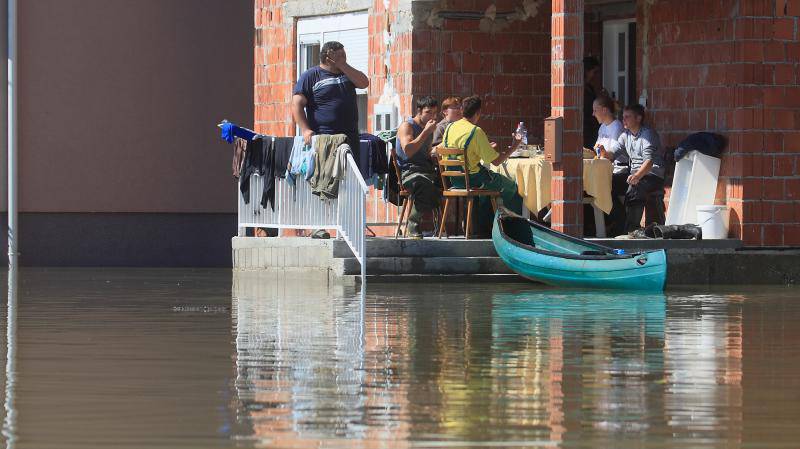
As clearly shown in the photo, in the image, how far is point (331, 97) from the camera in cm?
1780

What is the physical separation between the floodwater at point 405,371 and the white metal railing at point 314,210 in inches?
37.1

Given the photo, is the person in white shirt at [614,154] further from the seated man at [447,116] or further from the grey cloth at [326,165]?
the grey cloth at [326,165]

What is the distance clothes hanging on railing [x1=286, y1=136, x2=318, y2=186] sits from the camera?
17.8 metres

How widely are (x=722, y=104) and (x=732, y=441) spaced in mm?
11426

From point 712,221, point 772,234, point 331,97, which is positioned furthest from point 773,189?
point 331,97

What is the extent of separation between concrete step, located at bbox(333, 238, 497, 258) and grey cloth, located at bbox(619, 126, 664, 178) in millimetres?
1834

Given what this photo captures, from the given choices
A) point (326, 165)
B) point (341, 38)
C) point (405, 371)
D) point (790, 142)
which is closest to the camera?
point (405, 371)

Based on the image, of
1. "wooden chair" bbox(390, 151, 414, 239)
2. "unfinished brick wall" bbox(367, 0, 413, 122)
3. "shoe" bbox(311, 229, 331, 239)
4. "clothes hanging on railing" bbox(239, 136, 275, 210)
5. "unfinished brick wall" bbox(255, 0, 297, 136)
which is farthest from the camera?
"unfinished brick wall" bbox(255, 0, 297, 136)

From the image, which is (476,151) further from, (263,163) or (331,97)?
(263,163)

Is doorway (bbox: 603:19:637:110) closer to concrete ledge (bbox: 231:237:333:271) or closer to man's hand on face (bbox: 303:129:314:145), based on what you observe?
concrete ledge (bbox: 231:237:333:271)

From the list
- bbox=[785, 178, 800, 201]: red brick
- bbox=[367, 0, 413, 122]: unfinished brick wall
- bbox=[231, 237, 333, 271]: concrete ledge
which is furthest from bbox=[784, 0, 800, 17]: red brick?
bbox=[231, 237, 333, 271]: concrete ledge

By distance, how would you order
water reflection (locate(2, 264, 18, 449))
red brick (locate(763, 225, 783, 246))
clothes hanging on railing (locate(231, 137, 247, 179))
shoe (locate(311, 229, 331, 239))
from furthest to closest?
clothes hanging on railing (locate(231, 137, 247, 179)) < shoe (locate(311, 229, 331, 239)) < red brick (locate(763, 225, 783, 246)) < water reflection (locate(2, 264, 18, 449))

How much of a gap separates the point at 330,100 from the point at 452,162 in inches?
52.0

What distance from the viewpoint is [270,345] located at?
11.2 metres
